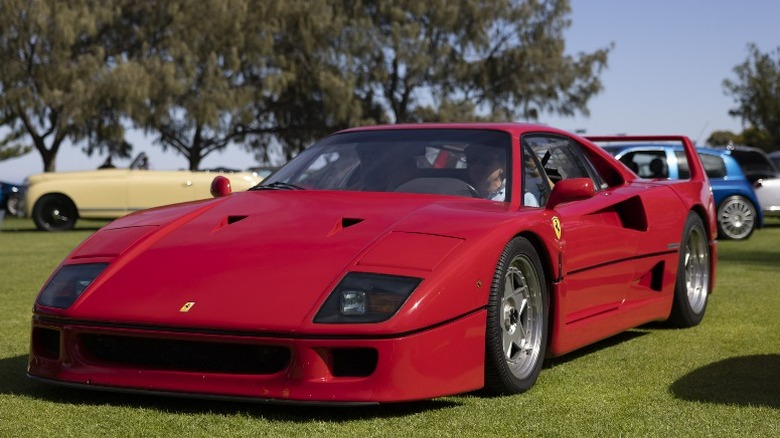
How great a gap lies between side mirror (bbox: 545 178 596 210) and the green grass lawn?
2.60 feet

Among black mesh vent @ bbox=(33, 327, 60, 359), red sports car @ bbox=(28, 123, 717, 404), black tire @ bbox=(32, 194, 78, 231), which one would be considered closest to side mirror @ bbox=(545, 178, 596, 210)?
red sports car @ bbox=(28, 123, 717, 404)

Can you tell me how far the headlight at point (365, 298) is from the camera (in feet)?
14.4

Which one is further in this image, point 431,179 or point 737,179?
point 737,179

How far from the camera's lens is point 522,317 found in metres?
5.27

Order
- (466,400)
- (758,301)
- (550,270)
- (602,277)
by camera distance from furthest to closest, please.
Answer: (758,301)
(602,277)
(550,270)
(466,400)

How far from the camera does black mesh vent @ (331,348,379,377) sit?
442cm

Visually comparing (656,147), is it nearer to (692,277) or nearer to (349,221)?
(692,277)

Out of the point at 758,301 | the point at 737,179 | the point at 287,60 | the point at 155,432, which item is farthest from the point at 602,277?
the point at 287,60

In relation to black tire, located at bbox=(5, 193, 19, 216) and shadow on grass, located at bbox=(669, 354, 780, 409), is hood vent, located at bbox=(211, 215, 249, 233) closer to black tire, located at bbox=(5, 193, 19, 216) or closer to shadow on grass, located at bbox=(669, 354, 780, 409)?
shadow on grass, located at bbox=(669, 354, 780, 409)

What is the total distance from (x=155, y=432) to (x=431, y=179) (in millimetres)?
2005

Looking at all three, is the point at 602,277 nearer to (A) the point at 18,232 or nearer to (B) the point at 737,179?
(B) the point at 737,179

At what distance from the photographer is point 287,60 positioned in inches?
1924

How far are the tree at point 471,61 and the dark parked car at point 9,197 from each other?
62.2 ft

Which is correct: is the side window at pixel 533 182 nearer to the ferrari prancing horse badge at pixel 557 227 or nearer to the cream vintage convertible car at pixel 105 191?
the ferrari prancing horse badge at pixel 557 227
